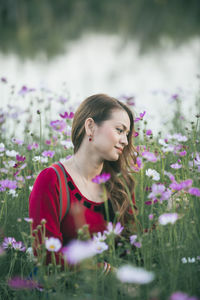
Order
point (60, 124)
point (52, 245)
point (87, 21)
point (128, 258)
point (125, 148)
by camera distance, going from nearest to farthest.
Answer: point (52, 245) < point (128, 258) < point (125, 148) < point (60, 124) < point (87, 21)

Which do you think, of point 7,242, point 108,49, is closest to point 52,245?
point 7,242

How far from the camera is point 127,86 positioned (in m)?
4.67

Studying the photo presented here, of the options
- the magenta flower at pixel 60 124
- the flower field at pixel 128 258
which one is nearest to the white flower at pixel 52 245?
the flower field at pixel 128 258

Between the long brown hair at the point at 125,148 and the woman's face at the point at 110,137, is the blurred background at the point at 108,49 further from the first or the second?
the woman's face at the point at 110,137

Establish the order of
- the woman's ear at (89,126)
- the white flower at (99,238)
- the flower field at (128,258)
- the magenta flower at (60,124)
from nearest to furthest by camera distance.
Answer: the flower field at (128,258)
the white flower at (99,238)
the woman's ear at (89,126)
the magenta flower at (60,124)

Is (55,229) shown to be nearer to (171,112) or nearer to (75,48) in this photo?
(171,112)

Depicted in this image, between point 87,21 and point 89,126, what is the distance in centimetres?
1155

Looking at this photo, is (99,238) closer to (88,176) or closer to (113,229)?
(113,229)

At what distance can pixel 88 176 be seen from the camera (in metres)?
1.36

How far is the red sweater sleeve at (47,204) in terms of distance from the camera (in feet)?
3.92

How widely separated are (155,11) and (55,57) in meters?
6.17

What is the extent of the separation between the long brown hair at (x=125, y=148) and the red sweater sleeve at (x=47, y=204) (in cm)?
20

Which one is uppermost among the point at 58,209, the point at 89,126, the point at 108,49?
the point at 108,49

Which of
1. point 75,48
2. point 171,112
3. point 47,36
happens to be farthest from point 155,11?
point 171,112
